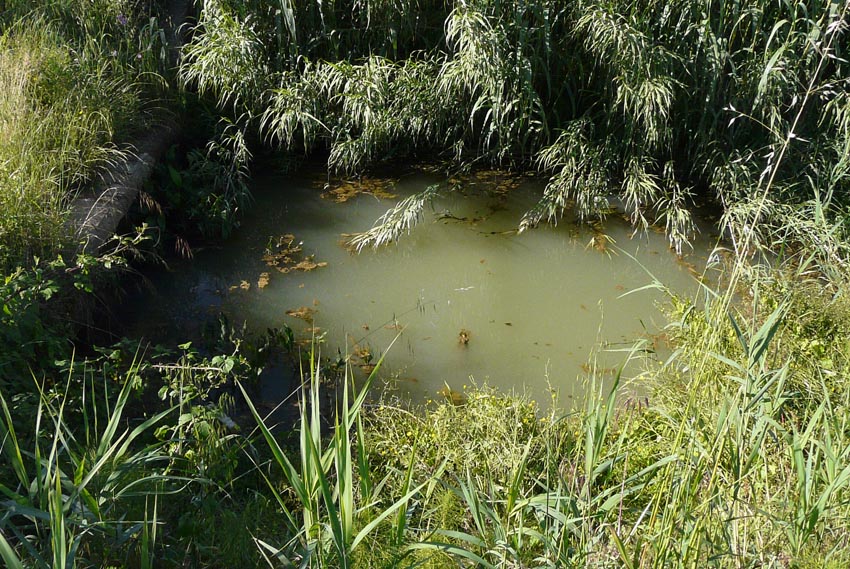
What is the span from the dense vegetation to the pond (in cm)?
19

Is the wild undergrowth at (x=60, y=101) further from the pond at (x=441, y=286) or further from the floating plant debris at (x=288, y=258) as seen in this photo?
the floating plant debris at (x=288, y=258)

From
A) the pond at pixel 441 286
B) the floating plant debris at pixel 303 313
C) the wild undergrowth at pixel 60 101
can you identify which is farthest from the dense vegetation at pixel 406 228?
the floating plant debris at pixel 303 313

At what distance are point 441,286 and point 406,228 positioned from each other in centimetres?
63

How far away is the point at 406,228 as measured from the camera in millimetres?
5152

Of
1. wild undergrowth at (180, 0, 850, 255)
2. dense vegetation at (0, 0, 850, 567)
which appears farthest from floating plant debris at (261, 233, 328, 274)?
wild undergrowth at (180, 0, 850, 255)

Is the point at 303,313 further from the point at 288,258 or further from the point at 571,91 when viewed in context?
the point at 571,91

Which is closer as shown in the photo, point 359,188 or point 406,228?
point 406,228

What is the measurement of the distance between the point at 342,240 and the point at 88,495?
305 cm

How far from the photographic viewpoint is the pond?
4.08m

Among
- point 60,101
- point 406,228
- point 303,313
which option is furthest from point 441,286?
point 60,101

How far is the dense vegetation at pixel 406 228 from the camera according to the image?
89.0 inches

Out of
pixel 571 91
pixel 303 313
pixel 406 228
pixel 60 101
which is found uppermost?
pixel 60 101

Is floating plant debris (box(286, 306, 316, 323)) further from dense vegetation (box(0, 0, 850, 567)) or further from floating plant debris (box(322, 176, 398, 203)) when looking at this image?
floating plant debris (box(322, 176, 398, 203))

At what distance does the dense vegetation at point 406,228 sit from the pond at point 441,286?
187 mm
